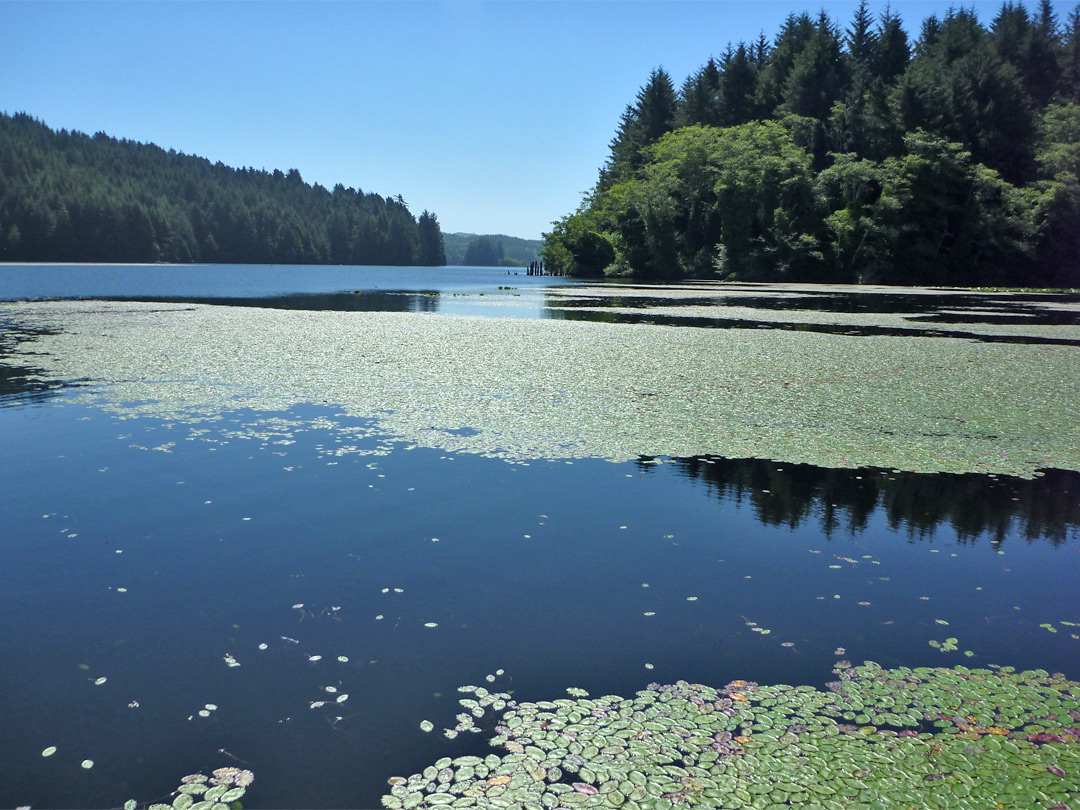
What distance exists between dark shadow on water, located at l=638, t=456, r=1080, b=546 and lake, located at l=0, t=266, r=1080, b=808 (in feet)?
0.13

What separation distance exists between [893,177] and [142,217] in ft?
416

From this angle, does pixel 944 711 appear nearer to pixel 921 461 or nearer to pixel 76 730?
pixel 76 730

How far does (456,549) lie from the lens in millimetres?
6242

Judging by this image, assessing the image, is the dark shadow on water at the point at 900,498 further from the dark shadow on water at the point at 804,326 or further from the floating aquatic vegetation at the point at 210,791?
the dark shadow on water at the point at 804,326

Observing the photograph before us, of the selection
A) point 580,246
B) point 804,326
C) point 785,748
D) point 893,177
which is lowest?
point 785,748

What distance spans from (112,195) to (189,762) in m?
163

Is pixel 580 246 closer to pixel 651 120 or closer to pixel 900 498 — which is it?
pixel 651 120

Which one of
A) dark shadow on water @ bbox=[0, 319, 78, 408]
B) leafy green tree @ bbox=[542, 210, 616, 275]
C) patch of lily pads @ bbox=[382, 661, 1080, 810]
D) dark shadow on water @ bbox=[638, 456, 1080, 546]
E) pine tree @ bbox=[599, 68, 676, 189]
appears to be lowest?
patch of lily pads @ bbox=[382, 661, 1080, 810]

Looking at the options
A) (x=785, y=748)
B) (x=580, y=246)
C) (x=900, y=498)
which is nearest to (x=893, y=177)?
(x=580, y=246)

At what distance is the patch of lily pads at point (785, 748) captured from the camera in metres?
3.35

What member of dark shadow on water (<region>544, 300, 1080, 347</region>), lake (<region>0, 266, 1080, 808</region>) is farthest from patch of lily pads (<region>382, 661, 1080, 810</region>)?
dark shadow on water (<region>544, 300, 1080, 347</region>)

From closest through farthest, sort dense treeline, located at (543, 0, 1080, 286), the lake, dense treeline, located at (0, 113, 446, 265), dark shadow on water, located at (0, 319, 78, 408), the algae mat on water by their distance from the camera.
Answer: the lake, the algae mat on water, dark shadow on water, located at (0, 319, 78, 408), dense treeline, located at (543, 0, 1080, 286), dense treeline, located at (0, 113, 446, 265)

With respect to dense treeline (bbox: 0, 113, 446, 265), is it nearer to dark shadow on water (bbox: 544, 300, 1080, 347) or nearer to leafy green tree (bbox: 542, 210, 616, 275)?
leafy green tree (bbox: 542, 210, 616, 275)

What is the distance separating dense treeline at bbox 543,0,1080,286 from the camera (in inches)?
2239
